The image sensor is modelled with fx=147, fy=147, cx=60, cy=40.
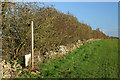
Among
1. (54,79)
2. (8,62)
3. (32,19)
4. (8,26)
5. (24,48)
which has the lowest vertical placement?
(54,79)

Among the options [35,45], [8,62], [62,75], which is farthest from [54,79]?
[35,45]

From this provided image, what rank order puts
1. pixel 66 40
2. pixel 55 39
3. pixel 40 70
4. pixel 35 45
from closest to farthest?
1. pixel 40 70
2. pixel 35 45
3. pixel 55 39
4. pixel 66 40

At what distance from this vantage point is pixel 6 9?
17.6 feet

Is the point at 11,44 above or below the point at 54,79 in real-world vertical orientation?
above

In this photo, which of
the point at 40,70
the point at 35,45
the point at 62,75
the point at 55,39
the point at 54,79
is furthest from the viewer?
the point at 55,39

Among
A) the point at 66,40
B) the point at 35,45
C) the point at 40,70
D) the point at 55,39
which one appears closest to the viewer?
the point at 40,70

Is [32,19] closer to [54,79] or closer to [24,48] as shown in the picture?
[24,48]

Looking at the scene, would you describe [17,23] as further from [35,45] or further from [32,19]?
[35,45]

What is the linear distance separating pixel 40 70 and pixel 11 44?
157 cm

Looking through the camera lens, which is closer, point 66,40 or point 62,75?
point 62,75

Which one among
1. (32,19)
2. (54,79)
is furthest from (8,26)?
(54,79)

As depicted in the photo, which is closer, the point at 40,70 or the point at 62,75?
the point at 62,75

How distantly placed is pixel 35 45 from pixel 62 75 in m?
2.19

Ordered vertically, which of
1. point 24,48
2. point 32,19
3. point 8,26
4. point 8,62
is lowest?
point 8,62
